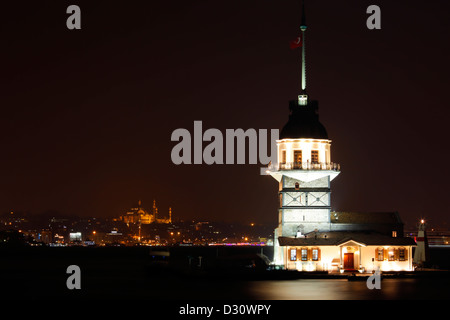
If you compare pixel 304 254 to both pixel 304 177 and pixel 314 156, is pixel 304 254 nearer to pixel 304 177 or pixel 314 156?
pixel 304 177

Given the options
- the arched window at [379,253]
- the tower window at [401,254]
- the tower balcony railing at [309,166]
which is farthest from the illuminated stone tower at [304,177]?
the tower window at [401,254]

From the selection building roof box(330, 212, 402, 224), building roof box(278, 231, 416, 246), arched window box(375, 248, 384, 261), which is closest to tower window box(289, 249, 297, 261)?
building roof box(278, 231, 416, 246)

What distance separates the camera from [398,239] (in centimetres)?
7456

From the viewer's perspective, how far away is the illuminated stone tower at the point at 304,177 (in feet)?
248

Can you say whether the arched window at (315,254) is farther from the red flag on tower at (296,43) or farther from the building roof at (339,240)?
the red flag on tower at (296,43)

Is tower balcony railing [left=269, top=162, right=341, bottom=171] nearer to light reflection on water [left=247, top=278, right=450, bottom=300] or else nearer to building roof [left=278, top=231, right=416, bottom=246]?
building roof [left=278, top=231, right=416, bottom=246]

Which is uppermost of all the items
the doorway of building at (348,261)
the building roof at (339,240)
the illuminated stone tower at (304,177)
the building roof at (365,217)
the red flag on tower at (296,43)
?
the red flag on tower at (296,43)

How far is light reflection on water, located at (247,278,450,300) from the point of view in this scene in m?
60.0
